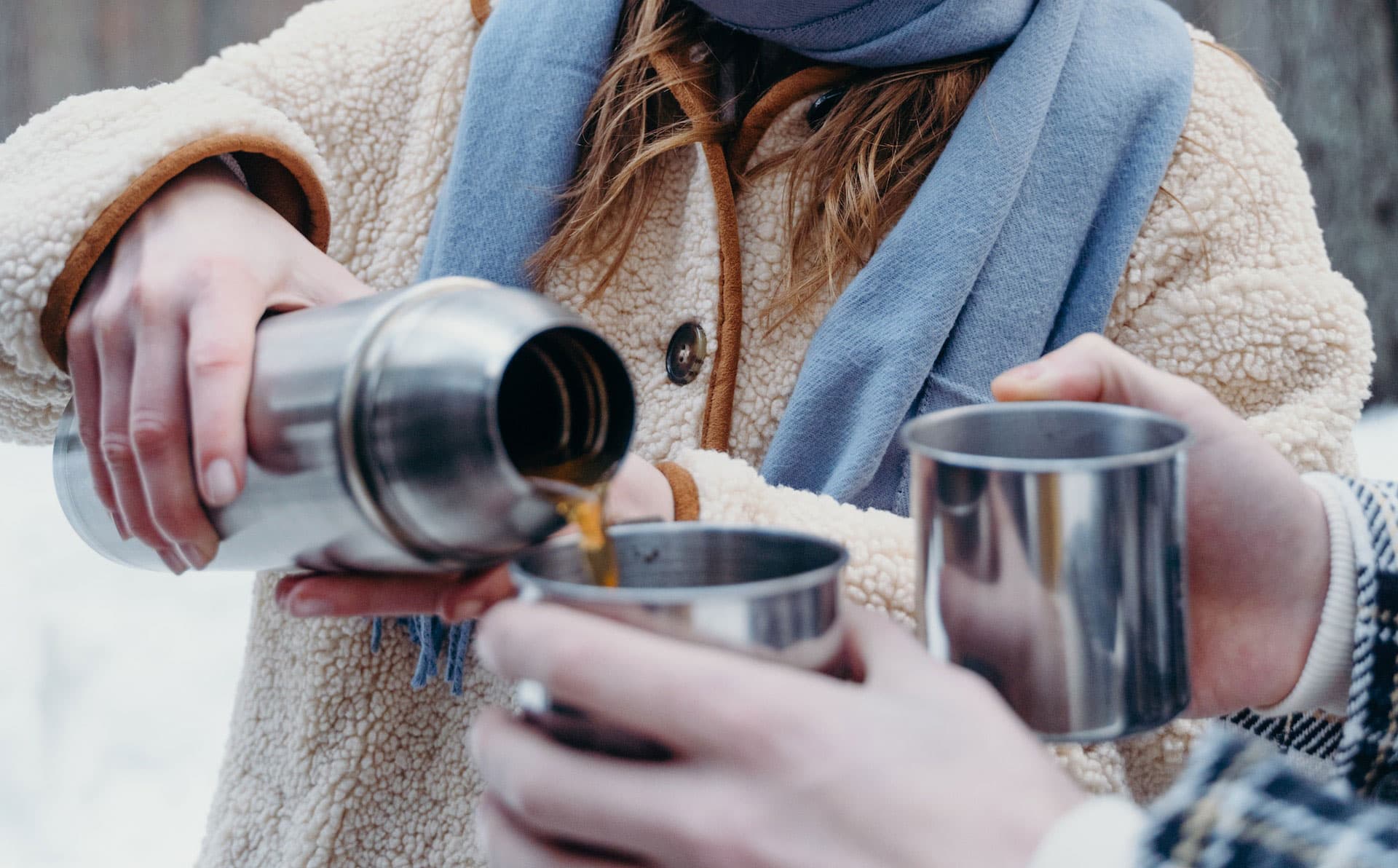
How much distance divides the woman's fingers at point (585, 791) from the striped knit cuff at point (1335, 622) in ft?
1.33

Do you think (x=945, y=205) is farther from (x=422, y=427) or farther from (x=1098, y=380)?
(x=422, y=427)

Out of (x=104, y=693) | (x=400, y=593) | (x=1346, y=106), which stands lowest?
(x=104, y=693)

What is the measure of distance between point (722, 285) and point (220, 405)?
1.41 ft

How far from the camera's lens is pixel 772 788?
33cm

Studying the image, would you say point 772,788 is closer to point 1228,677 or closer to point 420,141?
point 1228,677

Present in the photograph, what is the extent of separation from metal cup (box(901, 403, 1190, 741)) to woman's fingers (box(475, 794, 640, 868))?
166mm

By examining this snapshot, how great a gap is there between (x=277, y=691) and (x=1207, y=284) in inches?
30.5

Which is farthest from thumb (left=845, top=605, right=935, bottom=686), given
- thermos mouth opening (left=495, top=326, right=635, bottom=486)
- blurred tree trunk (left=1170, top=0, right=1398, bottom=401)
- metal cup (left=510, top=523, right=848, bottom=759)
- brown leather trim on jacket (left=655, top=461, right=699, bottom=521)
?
blurred tree trunk (left=1170, top=0, right=1398, bottom=401)

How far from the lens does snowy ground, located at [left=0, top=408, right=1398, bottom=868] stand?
1302mm

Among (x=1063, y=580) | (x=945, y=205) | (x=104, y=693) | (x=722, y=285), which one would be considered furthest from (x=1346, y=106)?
(x=104, y=693)

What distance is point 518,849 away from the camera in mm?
371

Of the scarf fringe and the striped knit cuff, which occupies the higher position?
the striped knit cuff

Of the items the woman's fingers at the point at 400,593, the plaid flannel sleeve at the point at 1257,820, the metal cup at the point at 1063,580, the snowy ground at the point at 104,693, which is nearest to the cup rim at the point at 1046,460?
the metal cup at the point at 1063,580

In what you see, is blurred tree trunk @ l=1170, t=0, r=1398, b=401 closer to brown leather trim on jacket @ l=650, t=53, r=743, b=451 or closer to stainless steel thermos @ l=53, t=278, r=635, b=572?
brown leather trim on jacket @ l=650, t=53, r=743, b=451
